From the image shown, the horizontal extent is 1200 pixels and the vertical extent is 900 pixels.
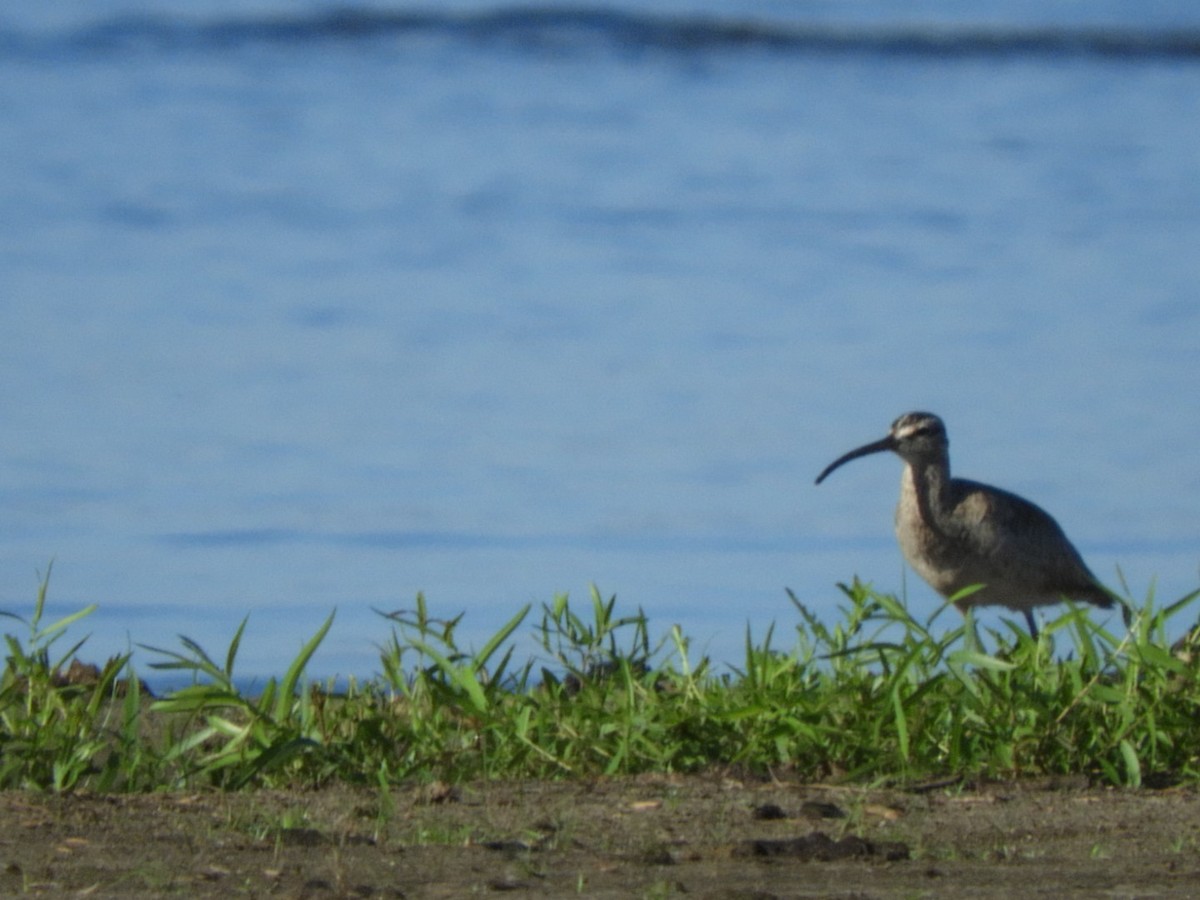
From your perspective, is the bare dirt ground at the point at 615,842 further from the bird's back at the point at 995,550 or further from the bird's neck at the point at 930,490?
the bird's neck at the point at 930,490

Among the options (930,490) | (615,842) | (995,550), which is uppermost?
(930,490)

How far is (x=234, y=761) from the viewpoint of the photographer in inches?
158

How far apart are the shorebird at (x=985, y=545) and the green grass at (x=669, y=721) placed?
4206 mm

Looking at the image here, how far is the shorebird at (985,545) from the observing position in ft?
28.8

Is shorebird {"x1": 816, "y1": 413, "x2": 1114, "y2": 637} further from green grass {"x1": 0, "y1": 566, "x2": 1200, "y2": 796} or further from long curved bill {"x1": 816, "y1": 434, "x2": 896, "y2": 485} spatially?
green grass {"x1": 0, "y1": 566, "x2": 1200, "y2": 796}

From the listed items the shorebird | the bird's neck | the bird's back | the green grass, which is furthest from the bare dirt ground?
the bird's neck

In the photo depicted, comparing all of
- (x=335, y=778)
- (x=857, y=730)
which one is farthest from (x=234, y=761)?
(x=857, y=730)

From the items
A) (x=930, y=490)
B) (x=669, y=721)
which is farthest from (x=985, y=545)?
(x=669, y=721)

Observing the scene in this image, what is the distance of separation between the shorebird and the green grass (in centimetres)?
421

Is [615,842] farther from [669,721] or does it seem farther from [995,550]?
[995,550]

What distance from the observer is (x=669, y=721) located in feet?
13.7

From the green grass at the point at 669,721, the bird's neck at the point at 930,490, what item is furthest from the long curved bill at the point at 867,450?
the green grass at the point at 669,721

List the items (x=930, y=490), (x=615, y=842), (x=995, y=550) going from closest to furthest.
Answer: (x=615, y=842)
(x=995, y=550)
(x=930, y=490)

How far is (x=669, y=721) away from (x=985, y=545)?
492 centimetres
